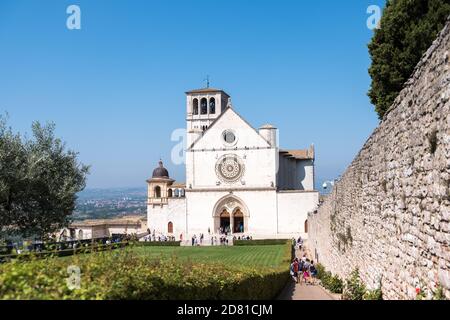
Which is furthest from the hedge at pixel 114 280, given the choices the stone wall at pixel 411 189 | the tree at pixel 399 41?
the tree at pixel 399 41

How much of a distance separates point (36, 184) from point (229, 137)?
44712 millimetres

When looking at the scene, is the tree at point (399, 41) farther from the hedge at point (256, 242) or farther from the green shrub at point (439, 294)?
the hedge at point (256, 242)

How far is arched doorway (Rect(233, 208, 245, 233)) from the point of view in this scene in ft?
206

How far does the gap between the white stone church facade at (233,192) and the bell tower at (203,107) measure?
31.7ft

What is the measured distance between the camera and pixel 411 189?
8.20 m

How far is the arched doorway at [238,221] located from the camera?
62.8 m

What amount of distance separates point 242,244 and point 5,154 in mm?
36509

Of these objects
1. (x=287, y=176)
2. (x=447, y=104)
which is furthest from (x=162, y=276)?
(x=287, y=176)

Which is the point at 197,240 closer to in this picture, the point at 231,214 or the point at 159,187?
the point at 231,214

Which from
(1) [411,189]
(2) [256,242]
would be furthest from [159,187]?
(1) [411,189]

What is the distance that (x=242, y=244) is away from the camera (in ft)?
174

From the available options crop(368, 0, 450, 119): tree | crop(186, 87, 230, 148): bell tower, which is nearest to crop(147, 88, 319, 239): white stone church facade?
crop(186, 87, 230, 148): bell tower
